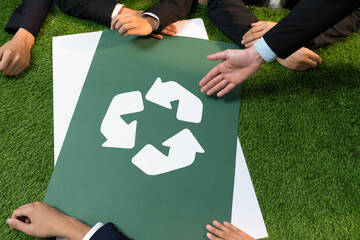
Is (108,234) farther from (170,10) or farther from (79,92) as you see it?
(170,10)

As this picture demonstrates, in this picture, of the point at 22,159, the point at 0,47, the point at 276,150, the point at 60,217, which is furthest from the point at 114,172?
the point at 0,47

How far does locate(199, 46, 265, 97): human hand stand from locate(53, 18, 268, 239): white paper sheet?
19 centimetres

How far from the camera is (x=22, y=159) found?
2.57ft

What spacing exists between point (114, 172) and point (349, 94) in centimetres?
81

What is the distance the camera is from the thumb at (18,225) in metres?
0.68

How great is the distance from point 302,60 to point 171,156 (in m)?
0.55

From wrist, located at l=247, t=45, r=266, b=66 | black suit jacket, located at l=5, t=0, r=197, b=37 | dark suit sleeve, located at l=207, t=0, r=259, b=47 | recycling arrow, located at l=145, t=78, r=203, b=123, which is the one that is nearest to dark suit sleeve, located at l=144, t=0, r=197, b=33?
black suit jacket, located at l=5, t=0, r=197, b=37

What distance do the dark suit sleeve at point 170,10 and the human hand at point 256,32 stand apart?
9.7 inches

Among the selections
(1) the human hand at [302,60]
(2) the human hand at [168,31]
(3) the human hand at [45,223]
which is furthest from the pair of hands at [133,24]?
(3) the human hand at [45,223]

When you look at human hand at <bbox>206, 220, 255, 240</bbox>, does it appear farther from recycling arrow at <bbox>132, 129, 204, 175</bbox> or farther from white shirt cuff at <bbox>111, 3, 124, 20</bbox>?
white shirt cuff at <bbox>111, 3, 124, 20</bbox>

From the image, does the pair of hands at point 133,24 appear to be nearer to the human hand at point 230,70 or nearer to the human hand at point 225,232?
the human hand at point 230,70

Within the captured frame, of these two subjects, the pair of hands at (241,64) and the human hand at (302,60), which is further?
the human hand at (302,60)

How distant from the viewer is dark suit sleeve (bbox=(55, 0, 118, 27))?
946 mm

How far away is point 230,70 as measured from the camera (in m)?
0.82
